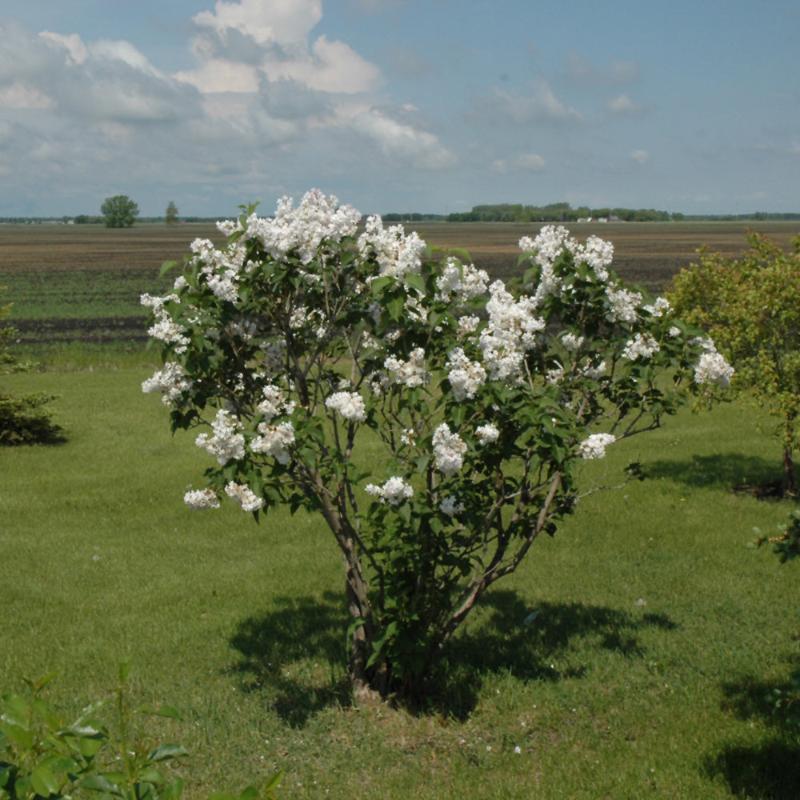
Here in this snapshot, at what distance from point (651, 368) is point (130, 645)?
5203 mm

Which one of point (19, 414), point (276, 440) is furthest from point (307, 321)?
point (19, 414)

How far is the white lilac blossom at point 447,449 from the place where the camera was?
5.45 meters

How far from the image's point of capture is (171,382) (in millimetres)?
6188

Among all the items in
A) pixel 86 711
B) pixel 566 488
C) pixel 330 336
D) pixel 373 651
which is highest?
pixel 330 336

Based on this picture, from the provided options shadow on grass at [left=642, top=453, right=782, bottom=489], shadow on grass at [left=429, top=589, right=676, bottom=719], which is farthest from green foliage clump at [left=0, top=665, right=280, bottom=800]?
shadow on grass at [left=642, top=453, right=782, bottom=489]

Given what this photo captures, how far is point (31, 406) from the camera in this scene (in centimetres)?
1711

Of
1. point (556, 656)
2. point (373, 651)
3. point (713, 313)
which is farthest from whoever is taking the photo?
point (713, 313)

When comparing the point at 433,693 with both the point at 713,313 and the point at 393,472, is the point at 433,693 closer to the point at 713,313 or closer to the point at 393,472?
the point at 393,472

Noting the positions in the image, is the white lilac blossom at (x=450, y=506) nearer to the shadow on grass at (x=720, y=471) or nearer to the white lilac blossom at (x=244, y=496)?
the white lilac blossom at (x=244, y=496)

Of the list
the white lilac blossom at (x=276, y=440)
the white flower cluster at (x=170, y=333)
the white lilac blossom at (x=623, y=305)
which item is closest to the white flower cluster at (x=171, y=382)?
the white flower cluster at (x=170, y=333)

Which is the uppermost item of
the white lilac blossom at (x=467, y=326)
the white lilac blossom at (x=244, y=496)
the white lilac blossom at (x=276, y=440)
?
the white lilac blossom at (x=467, y=326)

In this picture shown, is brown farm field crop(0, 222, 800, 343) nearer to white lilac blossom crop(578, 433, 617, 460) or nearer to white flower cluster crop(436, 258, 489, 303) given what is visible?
white flower cluster crop(436, 258, 489, 303)

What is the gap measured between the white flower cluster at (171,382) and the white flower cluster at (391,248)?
150cm

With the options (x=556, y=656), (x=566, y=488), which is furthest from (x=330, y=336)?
(x=556, y=656)
